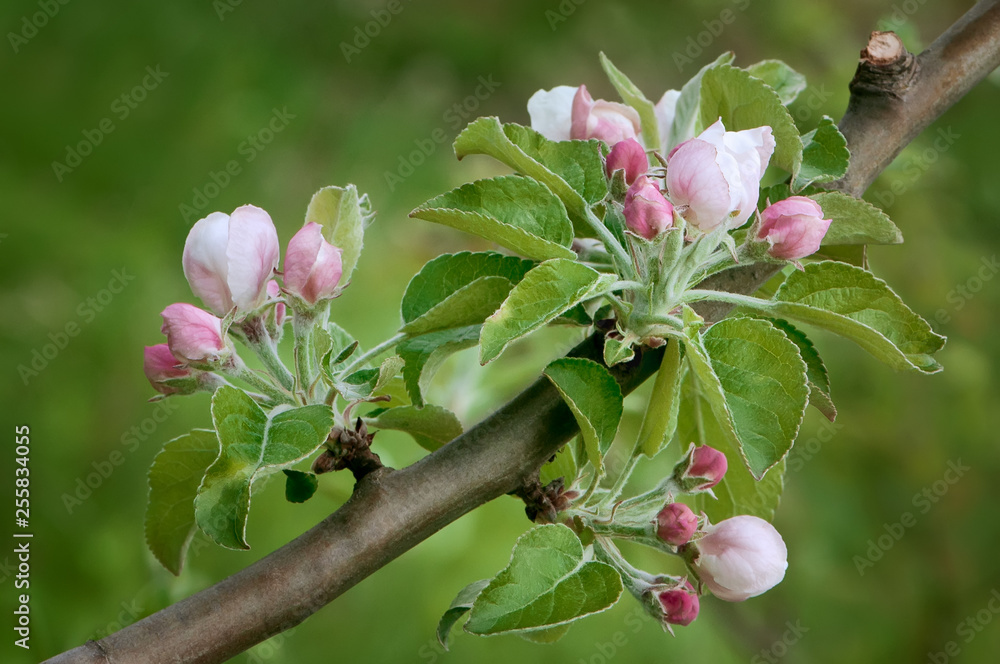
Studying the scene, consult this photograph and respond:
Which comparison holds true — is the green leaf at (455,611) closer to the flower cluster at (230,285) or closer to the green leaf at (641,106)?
the flower cluster at (230,285)

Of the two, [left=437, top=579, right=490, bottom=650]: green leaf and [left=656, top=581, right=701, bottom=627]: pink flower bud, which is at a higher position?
[left=437, top=579, right=490, bottom=650]: green leaf

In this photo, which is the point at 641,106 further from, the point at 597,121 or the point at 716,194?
the point at 716,194

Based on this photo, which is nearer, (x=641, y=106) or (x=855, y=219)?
(x=855, y=219)

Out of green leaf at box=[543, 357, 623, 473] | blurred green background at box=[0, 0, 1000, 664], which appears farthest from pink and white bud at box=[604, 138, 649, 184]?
blurred green background at box=[0, 0, 1000, 664]

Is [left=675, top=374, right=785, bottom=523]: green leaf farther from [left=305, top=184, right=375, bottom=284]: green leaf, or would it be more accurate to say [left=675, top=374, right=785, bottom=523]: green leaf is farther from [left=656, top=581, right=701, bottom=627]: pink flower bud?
[left=305, top=184, right=375, bottom=284]: green leaf

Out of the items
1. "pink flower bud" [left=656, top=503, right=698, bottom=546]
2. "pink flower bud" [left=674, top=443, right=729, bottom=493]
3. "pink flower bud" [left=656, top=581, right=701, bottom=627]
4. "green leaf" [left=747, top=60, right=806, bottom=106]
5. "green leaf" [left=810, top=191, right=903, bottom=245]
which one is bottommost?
"pink flower bud" [left=656, top=581, right=701, bottom=627]

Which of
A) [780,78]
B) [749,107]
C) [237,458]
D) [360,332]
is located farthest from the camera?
[360,332]

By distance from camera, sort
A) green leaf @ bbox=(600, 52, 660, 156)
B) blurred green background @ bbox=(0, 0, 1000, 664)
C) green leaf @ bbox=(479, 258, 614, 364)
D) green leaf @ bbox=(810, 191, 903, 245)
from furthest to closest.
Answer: blurred green background @ bbox=(0, 0, 1000, 664), green leaf @ bbox=(600, 52, 660, 156), green leaf @ bbox=(810, 191, 903, 245), green leaf @ bbox=(479, 258, 614, 364)

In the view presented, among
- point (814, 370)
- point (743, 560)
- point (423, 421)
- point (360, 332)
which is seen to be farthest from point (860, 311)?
point (360, 332)
